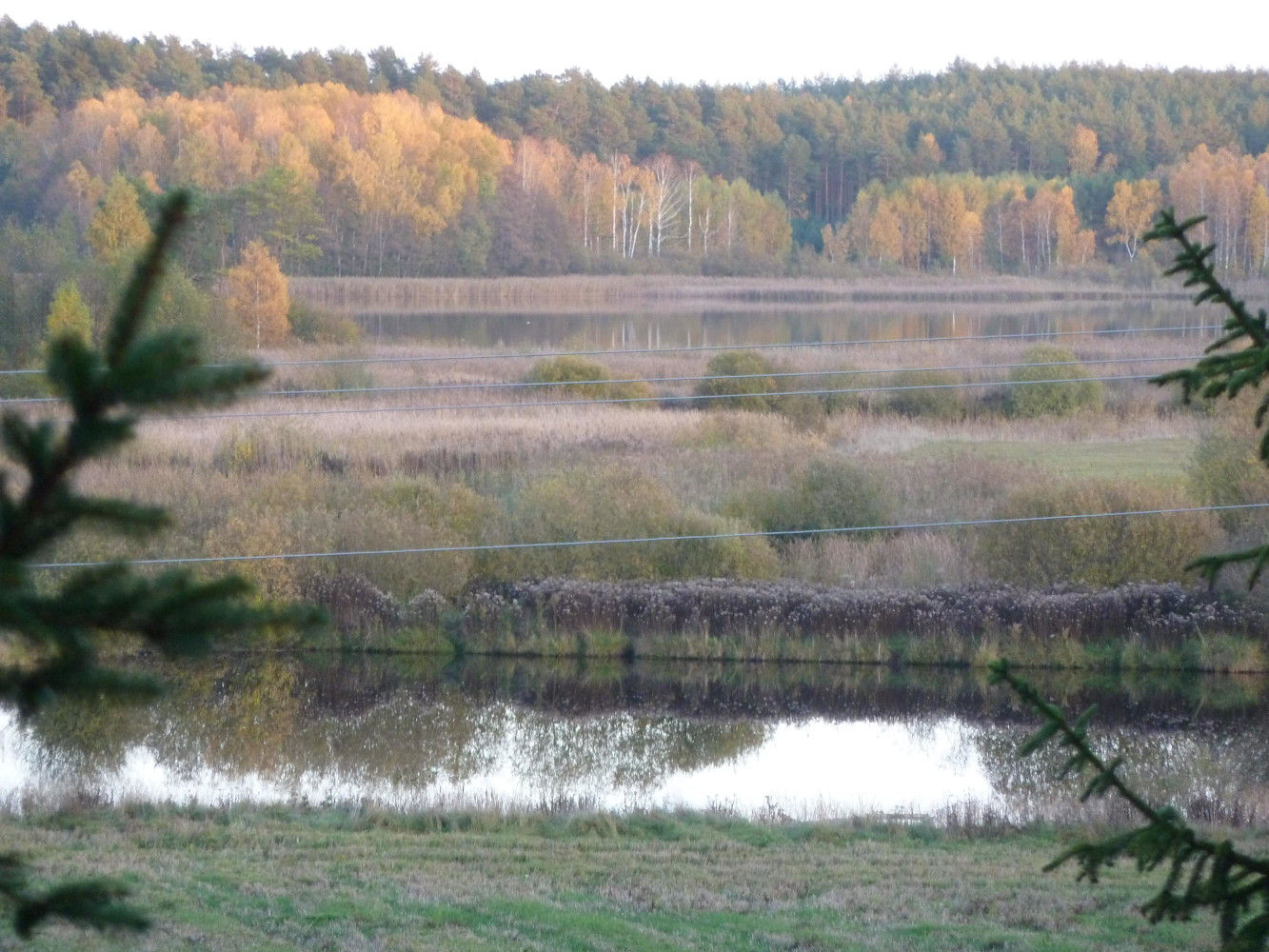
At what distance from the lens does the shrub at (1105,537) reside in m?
17.6

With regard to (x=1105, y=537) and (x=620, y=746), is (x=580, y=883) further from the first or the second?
(x=1105, y=537)

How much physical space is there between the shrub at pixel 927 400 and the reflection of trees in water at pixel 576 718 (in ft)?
43.0

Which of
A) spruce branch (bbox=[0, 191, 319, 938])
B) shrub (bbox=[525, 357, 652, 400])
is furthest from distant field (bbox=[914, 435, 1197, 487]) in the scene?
spruce branch (bbox=[0, 191, 319, 938])

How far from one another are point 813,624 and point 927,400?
528 inches

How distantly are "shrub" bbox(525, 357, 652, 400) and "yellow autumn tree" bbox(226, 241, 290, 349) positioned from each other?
9.82 meters

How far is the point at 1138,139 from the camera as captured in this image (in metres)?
99.3

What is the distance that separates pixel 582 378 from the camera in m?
31.0

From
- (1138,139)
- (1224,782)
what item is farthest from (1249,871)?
(1138,139)

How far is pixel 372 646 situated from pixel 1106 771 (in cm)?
1530

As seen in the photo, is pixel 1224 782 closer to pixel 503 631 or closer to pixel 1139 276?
pixel 503 631

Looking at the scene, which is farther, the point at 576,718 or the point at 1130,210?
the point at 1130,210

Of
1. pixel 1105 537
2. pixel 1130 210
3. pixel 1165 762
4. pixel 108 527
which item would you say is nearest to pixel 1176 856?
pixel 108 527

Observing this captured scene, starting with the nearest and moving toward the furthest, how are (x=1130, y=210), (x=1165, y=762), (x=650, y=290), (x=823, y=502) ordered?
(x=1165, y=762) → (x=823, y=502) → (x=650, y=290) → (x=1130, y=210)

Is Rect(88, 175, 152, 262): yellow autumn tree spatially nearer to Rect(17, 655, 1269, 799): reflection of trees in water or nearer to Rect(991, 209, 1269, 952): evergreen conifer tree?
Rect(17, 655, 1269, 799): reflection of trees in water
